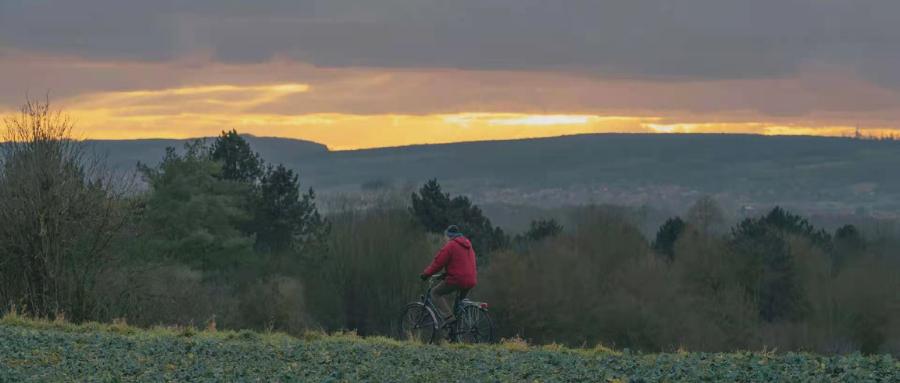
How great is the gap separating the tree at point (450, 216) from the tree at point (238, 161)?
12.0 m

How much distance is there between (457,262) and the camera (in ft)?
69.2

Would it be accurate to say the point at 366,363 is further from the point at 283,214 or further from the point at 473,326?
the point at 283,214

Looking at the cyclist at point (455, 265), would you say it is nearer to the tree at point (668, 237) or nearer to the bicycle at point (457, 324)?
the bicycle at point (457, 324)

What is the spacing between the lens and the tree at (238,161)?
97.0 meters

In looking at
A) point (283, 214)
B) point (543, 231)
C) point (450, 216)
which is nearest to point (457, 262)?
point (450, 216)

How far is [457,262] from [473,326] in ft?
3.50

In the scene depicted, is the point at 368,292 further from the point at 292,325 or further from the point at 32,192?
the point at 32,192

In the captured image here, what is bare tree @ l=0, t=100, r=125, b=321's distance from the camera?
92.7ft

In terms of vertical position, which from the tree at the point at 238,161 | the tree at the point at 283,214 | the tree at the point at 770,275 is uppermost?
the tree at the point at 238,161

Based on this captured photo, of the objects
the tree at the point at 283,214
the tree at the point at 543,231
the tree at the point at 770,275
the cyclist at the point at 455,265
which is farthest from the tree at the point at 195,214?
the cyclist at the point at 455,265

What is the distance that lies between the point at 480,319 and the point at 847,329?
64.7 m

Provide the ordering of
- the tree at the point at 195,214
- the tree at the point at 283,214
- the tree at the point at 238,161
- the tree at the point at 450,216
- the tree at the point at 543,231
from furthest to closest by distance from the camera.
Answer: the tree at the point at 543,231, the tree at the point at 238,161, the tree at the point at 450,216, the tree at the point at 283,214, the tree at the point at 195,214

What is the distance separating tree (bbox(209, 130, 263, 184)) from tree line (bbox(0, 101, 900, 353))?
14cm

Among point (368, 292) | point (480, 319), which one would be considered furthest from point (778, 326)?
point (480, 319)
